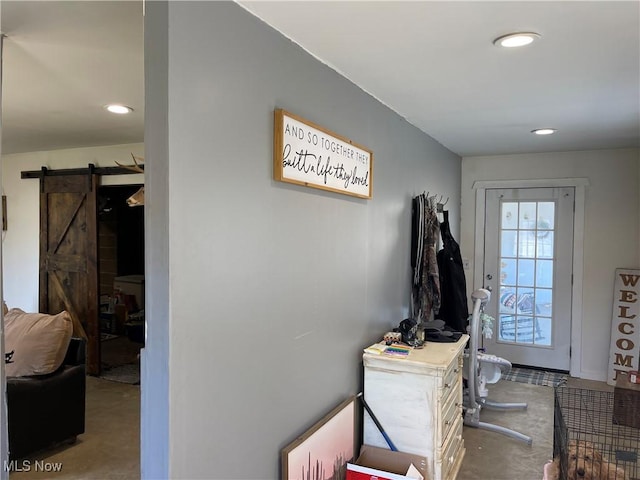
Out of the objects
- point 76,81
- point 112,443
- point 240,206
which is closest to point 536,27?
point 240,206

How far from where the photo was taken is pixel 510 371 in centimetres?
498

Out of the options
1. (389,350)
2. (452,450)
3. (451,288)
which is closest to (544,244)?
(451,288)

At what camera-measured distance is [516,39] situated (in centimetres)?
193

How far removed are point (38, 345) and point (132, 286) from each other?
361cm

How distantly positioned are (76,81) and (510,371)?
471cm

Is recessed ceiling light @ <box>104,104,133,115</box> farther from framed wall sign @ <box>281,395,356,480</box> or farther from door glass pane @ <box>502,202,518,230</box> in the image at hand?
door glass pane @ <box>502,202,518,230</box>

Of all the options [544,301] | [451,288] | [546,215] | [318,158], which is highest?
[318,158]

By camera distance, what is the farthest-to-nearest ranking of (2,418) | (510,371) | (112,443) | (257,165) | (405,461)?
1. (510,371)
2. (112,443)
3. (405,461)
4. (257,165)
5. (2,418)

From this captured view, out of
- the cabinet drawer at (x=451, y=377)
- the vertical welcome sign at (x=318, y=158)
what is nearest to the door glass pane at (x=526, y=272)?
the cabinet drawer at (x=451, y=377)

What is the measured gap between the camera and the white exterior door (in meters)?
4.88

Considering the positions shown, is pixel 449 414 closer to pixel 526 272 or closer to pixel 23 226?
pixel 526 272

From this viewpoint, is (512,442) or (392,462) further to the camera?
(512,442)

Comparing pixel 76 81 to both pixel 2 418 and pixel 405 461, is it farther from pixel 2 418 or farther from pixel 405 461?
pixel 405 461

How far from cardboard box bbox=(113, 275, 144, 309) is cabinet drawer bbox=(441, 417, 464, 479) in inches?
193
